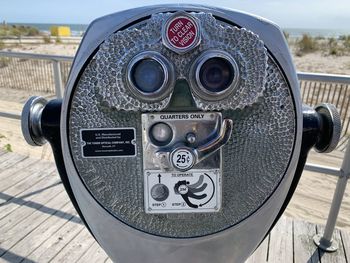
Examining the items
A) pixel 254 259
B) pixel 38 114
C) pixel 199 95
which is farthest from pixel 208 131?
pixel 254 259

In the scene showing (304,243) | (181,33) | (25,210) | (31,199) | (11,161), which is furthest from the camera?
(11,161)

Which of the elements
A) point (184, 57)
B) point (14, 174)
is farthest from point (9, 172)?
point (184, 57)

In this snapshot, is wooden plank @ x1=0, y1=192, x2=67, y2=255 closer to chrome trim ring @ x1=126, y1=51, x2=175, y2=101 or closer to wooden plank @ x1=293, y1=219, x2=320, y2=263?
wooden plank @ x1=293, y1=219, x2=320, y2=263

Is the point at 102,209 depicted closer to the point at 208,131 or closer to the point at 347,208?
the point at 208,131

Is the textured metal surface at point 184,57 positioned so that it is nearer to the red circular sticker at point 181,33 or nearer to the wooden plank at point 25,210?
the red circular sticker at point 181,33

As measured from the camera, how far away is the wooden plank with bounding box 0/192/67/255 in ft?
6.46

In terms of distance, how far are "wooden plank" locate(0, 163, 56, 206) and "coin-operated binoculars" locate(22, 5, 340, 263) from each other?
6.08 feet

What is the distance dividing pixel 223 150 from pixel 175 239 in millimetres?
227

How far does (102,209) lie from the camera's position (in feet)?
2.55

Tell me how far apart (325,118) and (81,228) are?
1618 mm

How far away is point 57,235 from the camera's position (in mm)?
2012

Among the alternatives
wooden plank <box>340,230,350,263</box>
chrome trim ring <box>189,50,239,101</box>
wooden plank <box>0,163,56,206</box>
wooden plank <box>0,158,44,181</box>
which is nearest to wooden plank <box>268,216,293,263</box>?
wooden plank <box>340,230,350,263</box>

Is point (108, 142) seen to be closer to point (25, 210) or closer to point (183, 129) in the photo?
Answer: point (183, 129)

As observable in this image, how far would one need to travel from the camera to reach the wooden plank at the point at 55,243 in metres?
1.84
